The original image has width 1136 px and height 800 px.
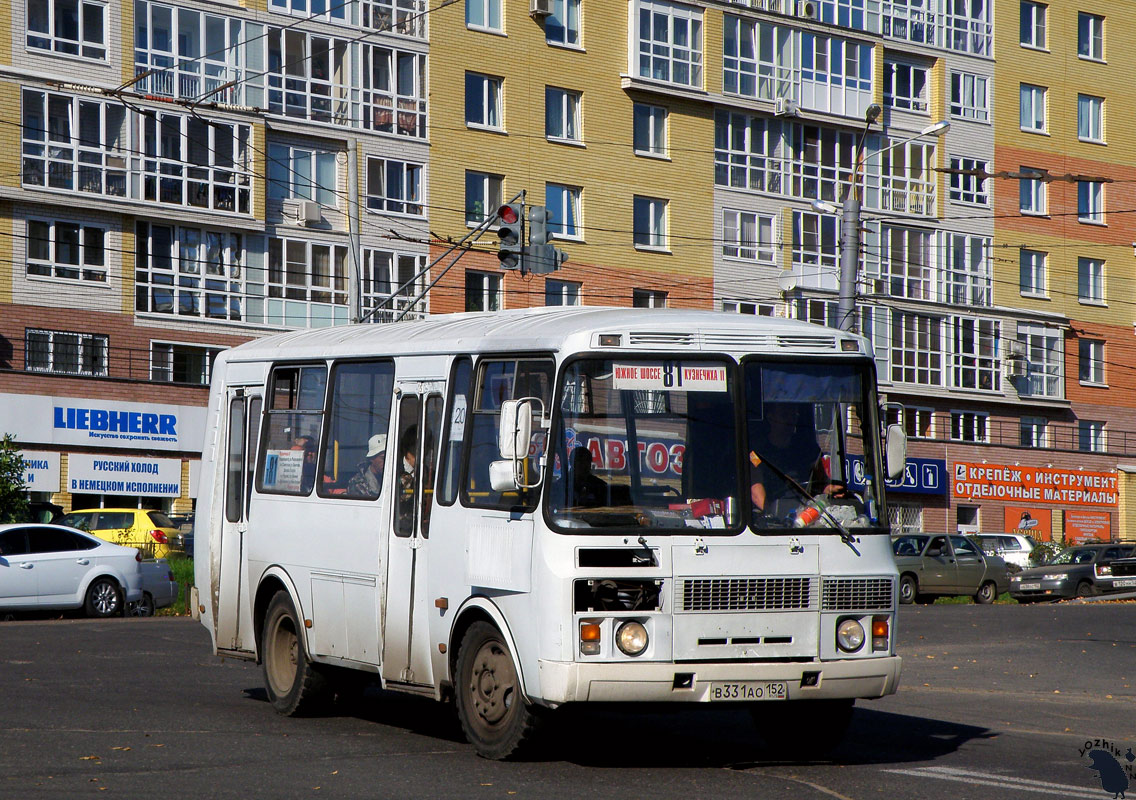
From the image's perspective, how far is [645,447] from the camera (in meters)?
9.73

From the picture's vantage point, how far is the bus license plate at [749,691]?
31.4 ft

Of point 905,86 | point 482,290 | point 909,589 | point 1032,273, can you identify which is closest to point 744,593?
point 909,589

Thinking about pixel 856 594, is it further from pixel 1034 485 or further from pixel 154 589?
pixel 1034 485

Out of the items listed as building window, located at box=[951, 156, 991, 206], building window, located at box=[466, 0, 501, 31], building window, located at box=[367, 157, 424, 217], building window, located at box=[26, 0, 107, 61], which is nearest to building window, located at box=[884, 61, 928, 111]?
building window, located at box=[951, 156, 991, 206]

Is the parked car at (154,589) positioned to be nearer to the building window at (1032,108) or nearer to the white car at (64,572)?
the white car at (64,572)

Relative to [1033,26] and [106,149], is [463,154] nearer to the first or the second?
[106,149]

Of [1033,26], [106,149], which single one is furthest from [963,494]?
[106,149]

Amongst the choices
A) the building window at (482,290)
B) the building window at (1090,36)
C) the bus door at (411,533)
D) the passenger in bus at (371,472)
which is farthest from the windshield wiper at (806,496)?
the building window at (1090,36)

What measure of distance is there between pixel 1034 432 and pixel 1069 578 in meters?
24.1

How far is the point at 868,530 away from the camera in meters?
10.1

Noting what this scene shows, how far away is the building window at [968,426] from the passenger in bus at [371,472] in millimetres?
48420

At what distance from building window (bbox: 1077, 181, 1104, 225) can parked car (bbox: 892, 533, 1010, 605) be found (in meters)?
29.1

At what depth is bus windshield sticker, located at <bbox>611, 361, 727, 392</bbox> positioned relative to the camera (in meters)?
9.82

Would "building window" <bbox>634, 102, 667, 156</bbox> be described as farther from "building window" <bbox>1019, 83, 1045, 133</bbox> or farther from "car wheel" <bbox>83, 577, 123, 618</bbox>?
"car wheel" <bbox>83, 577, 123, 618</bbox>
